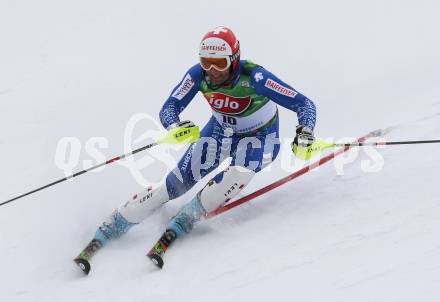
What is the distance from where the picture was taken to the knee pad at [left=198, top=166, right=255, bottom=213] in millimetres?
5207

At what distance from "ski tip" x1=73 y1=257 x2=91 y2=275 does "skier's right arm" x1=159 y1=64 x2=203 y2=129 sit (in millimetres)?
1409

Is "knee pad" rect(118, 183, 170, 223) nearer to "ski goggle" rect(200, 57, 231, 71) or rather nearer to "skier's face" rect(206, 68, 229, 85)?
"skier's face" rect(206, 68, 229, 85)

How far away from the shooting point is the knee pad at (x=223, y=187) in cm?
521

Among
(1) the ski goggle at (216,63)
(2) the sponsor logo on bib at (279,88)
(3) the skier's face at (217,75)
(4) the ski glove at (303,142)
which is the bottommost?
(4) the ski glove at (303,142)

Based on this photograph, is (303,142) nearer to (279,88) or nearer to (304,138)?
(304,138)

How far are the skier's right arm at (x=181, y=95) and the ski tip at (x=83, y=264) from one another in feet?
4.62

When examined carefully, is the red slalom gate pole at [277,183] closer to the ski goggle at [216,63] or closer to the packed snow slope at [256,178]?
the packed snow slope at [256,178]

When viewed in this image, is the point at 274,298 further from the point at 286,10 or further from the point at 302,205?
the point at 286,10

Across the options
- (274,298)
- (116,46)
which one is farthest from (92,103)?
(274,298)

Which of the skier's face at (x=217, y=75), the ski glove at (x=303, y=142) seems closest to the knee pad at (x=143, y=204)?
the skier's face at (x=217, y=75)

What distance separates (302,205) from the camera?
5.27m

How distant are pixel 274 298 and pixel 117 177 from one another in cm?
341

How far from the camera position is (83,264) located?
494 cm

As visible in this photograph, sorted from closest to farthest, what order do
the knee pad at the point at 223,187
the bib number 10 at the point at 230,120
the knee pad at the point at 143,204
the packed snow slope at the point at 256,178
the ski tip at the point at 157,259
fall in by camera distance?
the packed snow slope at the point at 256,178 < the ski tip at the point at 157,259 < the knee pad at the point at 223,187 < the knee pad at the point at 143,204 < the bib number 10 at the point at 230,120
